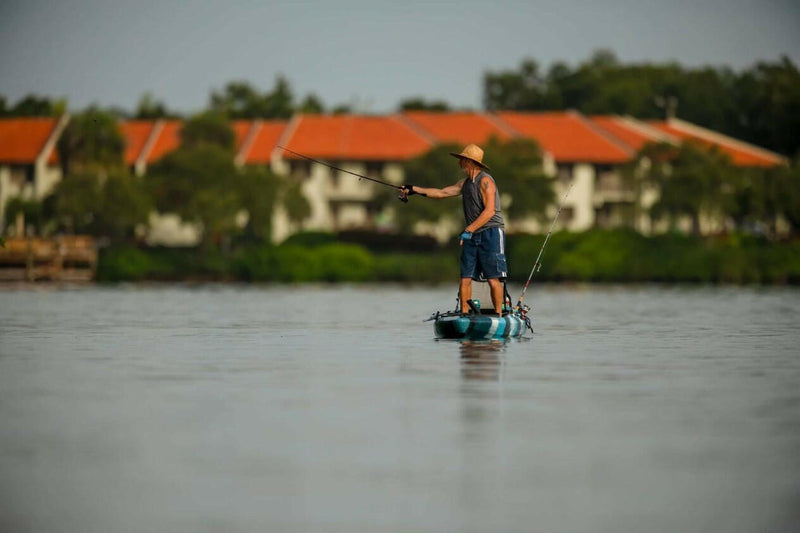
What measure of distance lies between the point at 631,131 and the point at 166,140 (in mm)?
25504

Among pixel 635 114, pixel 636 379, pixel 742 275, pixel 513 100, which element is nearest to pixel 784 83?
pixel 635 114

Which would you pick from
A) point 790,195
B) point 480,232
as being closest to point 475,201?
point 480,232

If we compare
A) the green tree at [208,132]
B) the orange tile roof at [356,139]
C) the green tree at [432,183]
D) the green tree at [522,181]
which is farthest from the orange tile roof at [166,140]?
the green tree at [522,181]

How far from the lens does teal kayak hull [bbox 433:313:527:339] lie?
18.7 metres

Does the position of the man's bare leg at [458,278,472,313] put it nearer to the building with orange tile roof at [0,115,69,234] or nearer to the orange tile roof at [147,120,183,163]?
the orange tile roof at [147,120,183,163]

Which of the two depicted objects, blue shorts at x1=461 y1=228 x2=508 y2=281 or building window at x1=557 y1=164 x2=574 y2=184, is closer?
blue shorts at x1=461 y1=228 x2=508 y2=281

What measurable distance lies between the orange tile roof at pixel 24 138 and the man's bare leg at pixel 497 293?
74.0 meters

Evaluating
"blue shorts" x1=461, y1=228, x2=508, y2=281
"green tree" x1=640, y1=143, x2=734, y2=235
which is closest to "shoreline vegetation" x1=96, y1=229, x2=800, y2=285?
"green tree" x1=640, y1=143, x2=734, y2=235

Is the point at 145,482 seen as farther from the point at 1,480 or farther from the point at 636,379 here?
the point at 636,379

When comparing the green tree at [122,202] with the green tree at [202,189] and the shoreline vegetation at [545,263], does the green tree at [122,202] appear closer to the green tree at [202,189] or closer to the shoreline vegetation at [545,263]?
the green tree at [202,189]

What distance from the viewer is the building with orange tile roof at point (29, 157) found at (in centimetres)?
9106

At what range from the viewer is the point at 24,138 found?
9288cm

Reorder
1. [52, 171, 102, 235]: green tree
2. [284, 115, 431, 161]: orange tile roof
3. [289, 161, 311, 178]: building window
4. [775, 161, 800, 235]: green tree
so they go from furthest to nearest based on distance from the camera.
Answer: [289, 161, 311, 178]: building window
[284, 115, 431, 161]: orange tile roof
[775, 161, 800, 235]: green tree
[52, 171, 102, 235]: green tree

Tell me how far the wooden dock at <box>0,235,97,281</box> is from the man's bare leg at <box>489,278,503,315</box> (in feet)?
134
